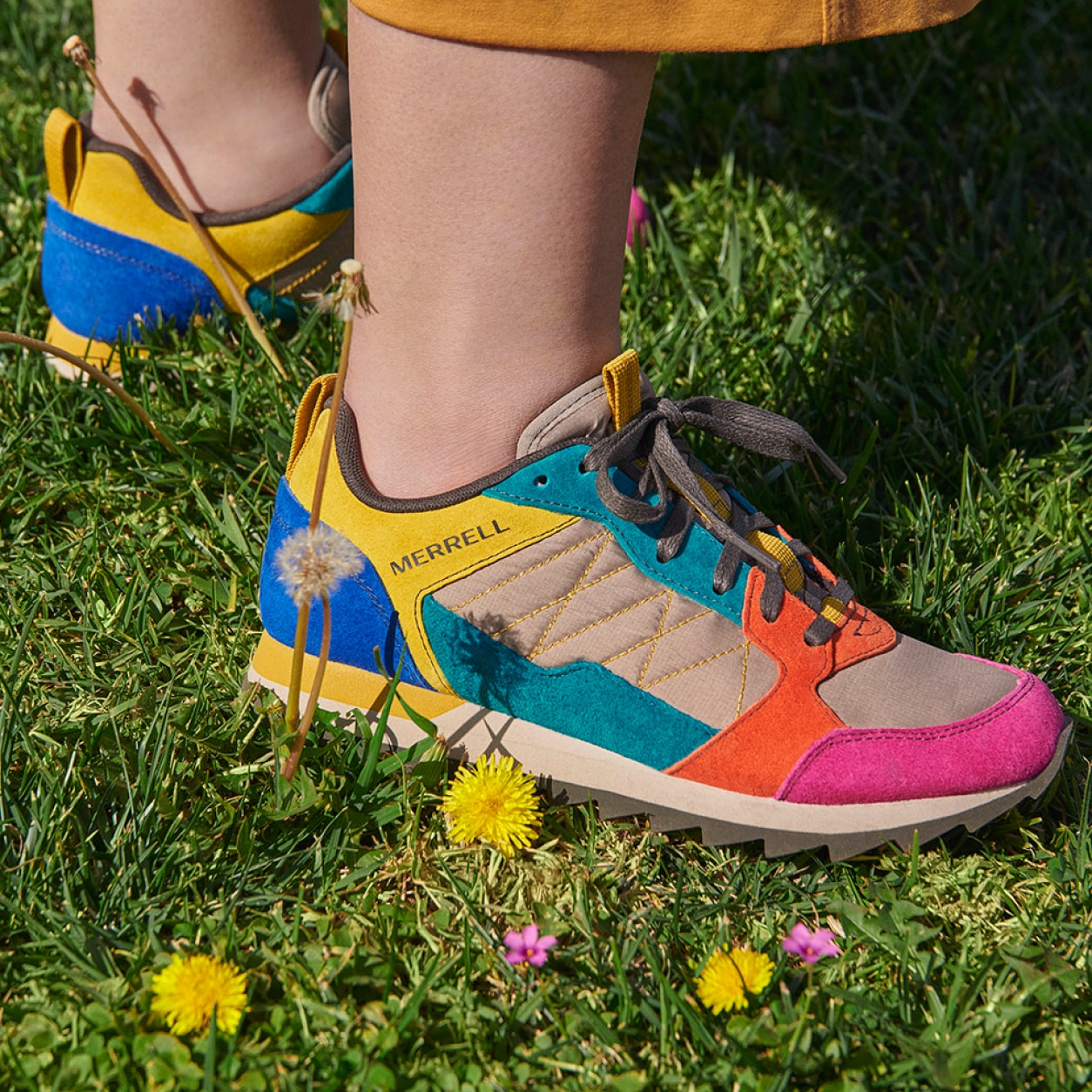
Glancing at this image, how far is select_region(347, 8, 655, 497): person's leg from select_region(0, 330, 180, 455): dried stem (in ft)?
1.26

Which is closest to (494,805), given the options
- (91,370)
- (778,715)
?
(778,715)

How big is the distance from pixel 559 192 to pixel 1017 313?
4.98ft

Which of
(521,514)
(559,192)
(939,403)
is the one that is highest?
(559,192)

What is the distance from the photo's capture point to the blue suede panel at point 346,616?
151cm

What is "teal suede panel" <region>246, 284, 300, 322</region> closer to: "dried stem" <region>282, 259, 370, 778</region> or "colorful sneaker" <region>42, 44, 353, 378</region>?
"colorful sneaker" <region>42, 44, 353, 378</region>

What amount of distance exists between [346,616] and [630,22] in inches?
31.8

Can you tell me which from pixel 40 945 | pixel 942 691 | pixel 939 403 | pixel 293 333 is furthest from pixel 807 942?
pixel 293 333

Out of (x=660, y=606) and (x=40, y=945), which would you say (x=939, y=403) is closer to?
(x=660, y=606)

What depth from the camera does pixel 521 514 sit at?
146cm

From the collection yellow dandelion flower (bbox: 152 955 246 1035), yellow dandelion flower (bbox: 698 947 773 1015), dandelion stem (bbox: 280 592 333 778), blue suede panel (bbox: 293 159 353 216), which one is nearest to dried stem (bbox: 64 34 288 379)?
blue suede panel (bbox: 293 159 353 216)

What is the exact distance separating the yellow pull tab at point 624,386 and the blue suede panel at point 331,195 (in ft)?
3.16

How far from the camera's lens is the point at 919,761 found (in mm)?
1495

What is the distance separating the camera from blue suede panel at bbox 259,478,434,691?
151cm

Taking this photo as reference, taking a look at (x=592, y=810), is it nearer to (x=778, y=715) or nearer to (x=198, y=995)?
(x=778, y=715)
